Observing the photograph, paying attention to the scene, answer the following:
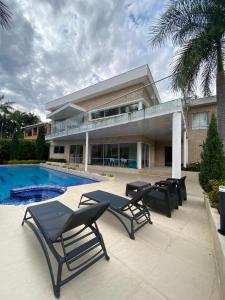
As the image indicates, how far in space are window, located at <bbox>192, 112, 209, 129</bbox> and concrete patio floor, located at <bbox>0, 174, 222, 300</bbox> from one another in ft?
48.1

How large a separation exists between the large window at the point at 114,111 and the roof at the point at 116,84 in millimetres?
2165

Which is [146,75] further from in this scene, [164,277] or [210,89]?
[164,277]

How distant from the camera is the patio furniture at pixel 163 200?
4.71 m

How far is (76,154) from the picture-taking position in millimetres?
22172

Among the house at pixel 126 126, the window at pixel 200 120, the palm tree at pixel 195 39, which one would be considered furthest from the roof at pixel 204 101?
the palm tree at pixel 195 39

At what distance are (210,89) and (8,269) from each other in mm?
10488

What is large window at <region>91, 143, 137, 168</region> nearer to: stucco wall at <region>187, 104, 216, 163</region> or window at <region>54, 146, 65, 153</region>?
stucco wall at <region>187, 104, 216, 163</region>

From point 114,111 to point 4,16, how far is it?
43.4 feet

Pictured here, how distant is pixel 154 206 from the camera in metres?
5.01

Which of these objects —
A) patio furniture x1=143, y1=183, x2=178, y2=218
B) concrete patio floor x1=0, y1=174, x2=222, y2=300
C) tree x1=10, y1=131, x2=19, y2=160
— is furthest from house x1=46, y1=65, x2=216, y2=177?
concrete patio floor x1=0, y1=174, x2=222, y2=300

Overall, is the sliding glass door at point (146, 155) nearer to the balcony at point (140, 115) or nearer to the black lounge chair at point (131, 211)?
the balcony at point (140, 115)

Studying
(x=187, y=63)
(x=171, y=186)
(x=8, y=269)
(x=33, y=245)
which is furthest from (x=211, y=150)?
(x=8, y=269)

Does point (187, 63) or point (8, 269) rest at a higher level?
point (187, 63)

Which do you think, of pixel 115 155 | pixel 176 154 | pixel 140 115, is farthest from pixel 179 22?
pixel 115 155
